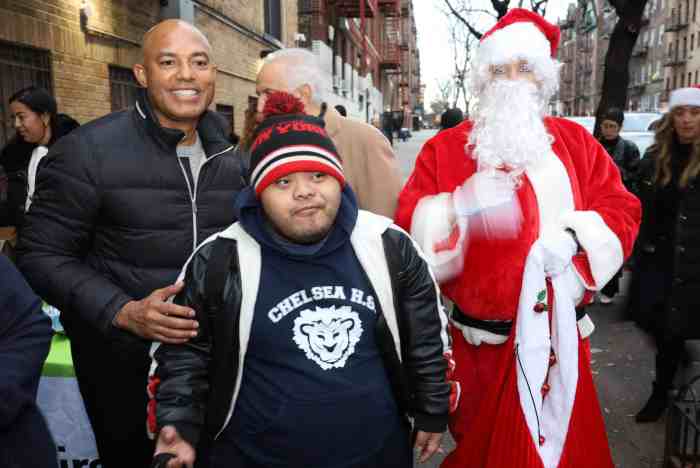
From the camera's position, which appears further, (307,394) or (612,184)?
(612,184)

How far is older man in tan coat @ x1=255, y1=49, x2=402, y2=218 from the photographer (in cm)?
324

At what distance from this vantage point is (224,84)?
12648mm

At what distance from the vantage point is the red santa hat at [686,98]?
3.80 m

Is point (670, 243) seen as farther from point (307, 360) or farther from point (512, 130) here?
point (307, 360)

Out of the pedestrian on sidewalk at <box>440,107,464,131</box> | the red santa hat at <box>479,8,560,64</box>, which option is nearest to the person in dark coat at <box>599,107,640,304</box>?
the pedestrian on sidewalk at <box>440,107,464,131</box>

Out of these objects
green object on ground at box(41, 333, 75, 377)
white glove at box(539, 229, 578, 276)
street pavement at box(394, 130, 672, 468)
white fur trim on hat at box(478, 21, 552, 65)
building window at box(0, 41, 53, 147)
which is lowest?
street pavement at box(394, 130, 672, 468)

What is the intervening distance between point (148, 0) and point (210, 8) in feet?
6.86

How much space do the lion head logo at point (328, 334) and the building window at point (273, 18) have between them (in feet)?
49.8

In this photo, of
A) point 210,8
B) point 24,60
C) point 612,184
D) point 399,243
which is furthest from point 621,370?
point 210,8

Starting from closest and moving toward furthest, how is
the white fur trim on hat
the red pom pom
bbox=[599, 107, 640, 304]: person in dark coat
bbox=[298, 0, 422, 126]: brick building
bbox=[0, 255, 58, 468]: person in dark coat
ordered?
bbox=[0, 255, 58, 468]: person in dark coat, the red pom pom, the white fur trim on hat, bbox=[599, 107, 640, 304]: person in dark coat, bbox=[298, 0, 422, 126]: brick building

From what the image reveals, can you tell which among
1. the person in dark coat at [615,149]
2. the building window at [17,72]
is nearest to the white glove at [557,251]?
the person in dark coat at [615,149]

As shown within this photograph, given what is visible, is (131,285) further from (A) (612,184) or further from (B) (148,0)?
(B) (148,0)

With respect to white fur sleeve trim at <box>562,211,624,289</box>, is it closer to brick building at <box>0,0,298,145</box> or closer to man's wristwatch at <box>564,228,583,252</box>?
man's wristwatch at <box>564,228,583,252</box>

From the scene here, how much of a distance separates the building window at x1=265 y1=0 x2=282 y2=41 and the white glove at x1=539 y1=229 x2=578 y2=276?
1466 cm
